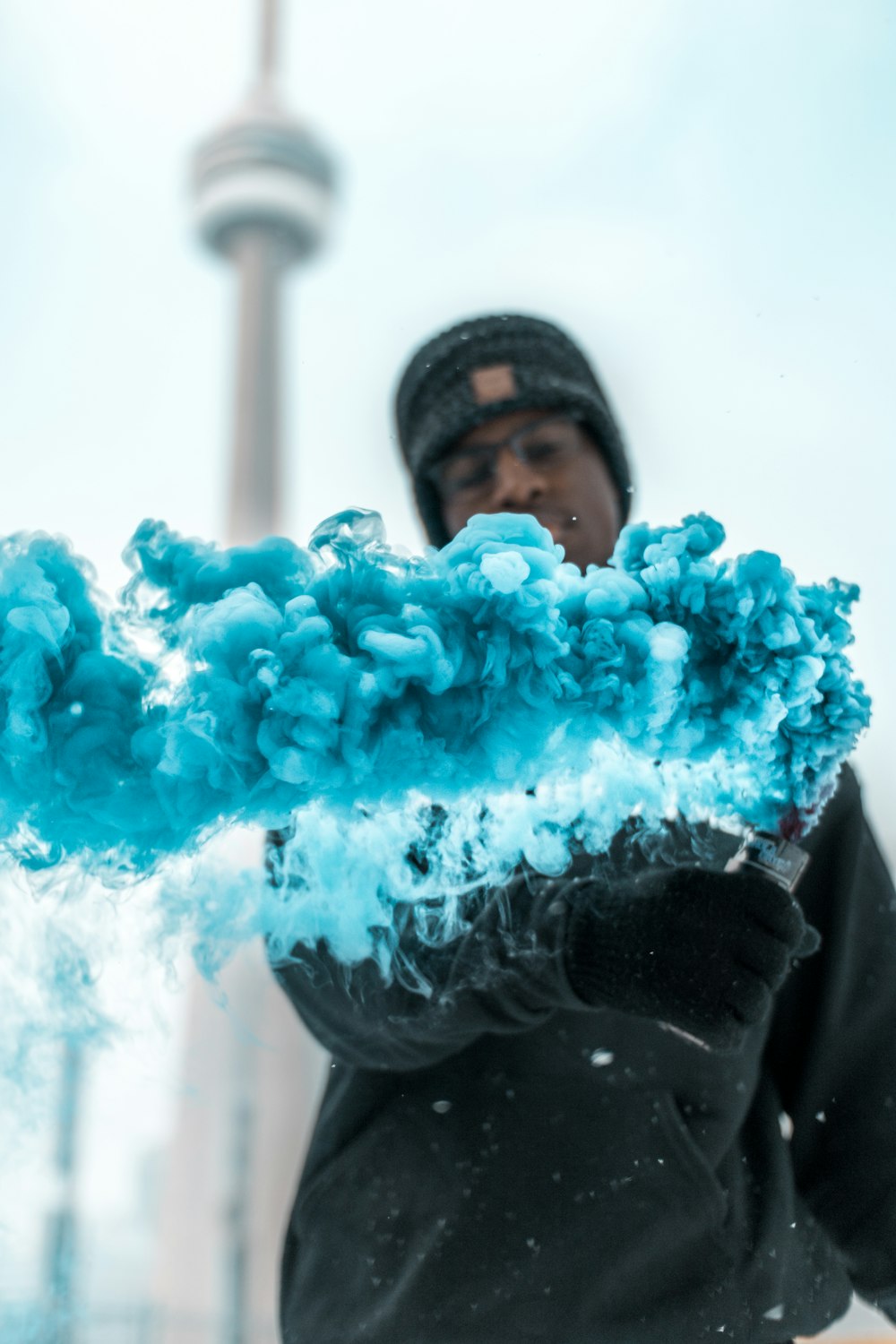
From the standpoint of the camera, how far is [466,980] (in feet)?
2.36

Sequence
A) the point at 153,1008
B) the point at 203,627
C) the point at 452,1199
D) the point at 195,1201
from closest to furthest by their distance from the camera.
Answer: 1. the point at 203,627
2. the point at 153,1008
3. the point at 452,1199
4. the point at 195,1201

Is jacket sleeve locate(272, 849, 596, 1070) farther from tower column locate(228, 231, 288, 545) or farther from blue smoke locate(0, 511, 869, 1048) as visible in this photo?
tower column locate(228, 231, 288, 545)

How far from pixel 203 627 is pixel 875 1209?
70cm

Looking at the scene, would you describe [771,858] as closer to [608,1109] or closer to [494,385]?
[608,1109]

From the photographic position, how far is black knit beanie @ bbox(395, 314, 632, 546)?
106 cm

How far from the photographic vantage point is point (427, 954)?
0.73 metres

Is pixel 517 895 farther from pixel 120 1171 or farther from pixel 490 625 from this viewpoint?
pixel 120 1171

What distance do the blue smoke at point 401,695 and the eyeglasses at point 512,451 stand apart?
1.30ft

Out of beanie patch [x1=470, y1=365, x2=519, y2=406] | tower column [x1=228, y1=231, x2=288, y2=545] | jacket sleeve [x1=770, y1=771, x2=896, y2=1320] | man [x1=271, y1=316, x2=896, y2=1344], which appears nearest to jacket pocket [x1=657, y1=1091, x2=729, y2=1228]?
man [x1=271, y1=316, x2=896, y2=1344]

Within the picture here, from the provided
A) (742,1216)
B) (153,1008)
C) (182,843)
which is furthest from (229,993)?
(742,1216)

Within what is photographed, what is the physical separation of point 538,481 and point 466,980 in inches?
18.0

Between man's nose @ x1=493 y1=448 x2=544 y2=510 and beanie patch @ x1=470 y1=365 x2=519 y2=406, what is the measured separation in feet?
0.18

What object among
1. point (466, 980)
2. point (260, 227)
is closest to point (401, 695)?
point (466, 980)

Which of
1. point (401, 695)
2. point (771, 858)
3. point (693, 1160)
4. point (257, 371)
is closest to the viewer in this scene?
point (401, 695)
